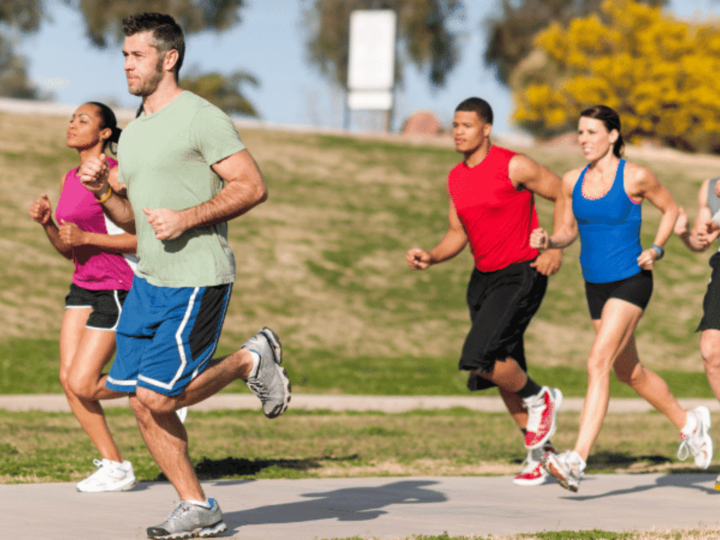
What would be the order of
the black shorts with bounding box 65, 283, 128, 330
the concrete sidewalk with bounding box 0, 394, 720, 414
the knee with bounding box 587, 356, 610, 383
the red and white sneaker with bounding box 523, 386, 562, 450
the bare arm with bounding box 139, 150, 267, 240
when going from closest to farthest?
the bare arm with bounding box 139, 150, 267, 240
the black shorts with bounding box 65, 283, 128, 330
the knee with bounding box 587, 356, 610, 383
the red and white sneaker with bounding box 523, 386, 562, 450
the concrete sidewalk with bounding box 0, 394, 720, 414

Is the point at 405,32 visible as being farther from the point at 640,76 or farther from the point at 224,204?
the point at 224,204

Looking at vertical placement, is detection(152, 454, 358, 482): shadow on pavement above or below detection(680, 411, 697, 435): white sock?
below

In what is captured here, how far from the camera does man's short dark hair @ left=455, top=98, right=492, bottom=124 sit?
6477mm

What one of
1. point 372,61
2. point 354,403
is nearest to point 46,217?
point 354,403

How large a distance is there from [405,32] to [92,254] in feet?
154

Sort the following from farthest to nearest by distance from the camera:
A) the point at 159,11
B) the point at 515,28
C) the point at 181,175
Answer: the point at 515,28 → the point at 159,11 → the point at 181,175

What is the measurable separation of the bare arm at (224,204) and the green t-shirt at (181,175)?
6 cm

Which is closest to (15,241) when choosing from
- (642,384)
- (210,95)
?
(642,384)

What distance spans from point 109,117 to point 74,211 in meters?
0.63

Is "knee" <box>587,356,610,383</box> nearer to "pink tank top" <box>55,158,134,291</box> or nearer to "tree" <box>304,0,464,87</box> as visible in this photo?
"pink tank top" <box>55,158,134,291</box>

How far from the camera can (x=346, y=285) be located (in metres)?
18.8

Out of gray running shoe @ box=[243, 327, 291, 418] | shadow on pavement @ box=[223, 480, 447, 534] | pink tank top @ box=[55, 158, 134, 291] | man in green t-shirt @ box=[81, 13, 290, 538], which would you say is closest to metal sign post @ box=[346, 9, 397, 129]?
pink tank top @ box=[55, 158, 134, 291]

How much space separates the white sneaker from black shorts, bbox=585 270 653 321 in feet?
10.1

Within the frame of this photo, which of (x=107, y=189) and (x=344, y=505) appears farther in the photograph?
(x=344, y=505)
